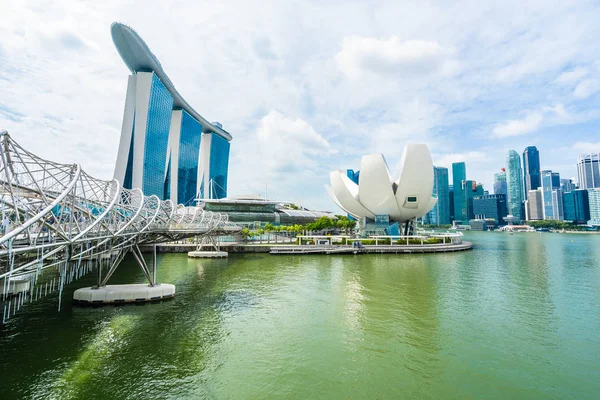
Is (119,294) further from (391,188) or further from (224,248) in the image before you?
(391,188)

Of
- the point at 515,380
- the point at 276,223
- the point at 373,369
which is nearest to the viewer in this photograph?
the point at 515,380

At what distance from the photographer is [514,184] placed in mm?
166625

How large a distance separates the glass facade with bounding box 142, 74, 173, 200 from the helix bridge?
44752 mm

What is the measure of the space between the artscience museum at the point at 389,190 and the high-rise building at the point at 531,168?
154677 millimetres

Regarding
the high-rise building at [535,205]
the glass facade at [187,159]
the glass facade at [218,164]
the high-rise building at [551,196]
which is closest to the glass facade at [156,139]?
the glass facade at [187,159]

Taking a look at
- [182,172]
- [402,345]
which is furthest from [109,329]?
[182,172]

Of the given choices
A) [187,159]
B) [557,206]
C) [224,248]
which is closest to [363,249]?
[224,248]

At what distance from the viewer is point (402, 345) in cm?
998

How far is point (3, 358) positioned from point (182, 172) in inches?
3244

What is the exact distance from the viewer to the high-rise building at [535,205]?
145125mm

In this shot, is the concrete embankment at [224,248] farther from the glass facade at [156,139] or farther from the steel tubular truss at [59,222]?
the glass facade at [156,139]

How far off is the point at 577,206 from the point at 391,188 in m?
130

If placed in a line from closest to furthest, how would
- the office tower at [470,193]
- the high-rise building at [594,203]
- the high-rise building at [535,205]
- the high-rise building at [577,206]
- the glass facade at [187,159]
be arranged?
the glass facade at [187,159]
the high-rise building at [594,203]
the high-rise building at [577,206]
the high-rise building at [535,205]
the office tower at [470,193]

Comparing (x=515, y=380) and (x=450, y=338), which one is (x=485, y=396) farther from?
(x=450, y=338)
